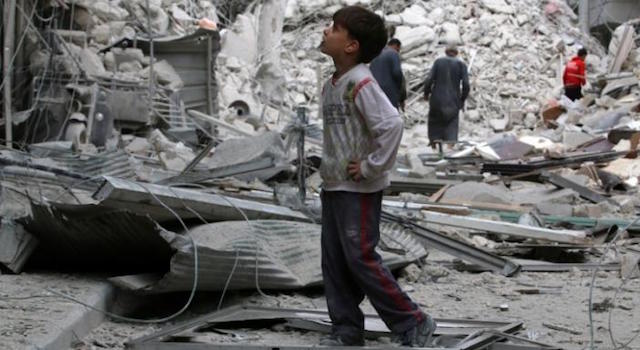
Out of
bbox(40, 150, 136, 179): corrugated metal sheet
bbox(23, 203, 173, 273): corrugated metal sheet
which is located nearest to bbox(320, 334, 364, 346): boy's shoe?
bbox(23, 203, 173, 273): corrugated metal sheet

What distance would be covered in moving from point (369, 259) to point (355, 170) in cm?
37

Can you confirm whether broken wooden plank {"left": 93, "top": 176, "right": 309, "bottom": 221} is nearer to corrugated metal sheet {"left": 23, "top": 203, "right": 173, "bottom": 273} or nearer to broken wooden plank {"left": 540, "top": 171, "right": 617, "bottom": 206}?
corrugated metal sheet {"left": 23, "top": 203, "right": 173, "bottom": 273}

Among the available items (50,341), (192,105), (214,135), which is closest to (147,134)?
(214,135)

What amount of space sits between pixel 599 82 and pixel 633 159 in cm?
998

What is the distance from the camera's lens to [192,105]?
60.0 ft

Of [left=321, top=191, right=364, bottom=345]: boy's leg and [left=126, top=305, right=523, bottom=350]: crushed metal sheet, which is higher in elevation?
[left=321, top=191, right=364, bottom=345]: boy's leg

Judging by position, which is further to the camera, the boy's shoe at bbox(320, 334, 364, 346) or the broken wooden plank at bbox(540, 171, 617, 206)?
the broken wooden plank at bbox(540, 171, 617, 206)

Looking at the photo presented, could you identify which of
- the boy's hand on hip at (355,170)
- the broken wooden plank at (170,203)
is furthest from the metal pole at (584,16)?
the boy's hand on hip at (355,170)

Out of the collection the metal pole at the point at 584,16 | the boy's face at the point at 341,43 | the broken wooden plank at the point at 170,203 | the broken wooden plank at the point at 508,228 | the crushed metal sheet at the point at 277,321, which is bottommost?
the broken wooden plank at the point at 508,228

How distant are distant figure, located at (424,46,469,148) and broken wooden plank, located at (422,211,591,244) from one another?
682 centimetres

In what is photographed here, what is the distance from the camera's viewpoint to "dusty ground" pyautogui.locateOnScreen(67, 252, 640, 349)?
519 centimetres

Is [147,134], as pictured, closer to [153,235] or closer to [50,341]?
[153,235]

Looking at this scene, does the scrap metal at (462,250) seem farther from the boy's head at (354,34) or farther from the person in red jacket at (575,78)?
the person in red jacket at (575,78)

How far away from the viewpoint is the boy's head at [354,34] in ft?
15.1
